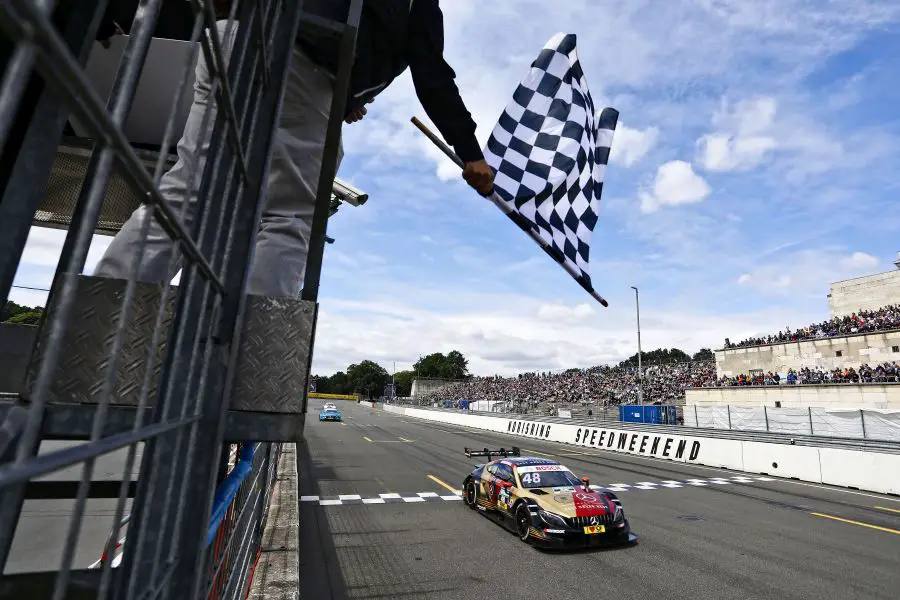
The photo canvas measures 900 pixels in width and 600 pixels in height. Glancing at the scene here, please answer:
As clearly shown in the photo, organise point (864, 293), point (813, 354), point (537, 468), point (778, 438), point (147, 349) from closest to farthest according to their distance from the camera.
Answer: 1. point (147, 349)
2. point (537, 468)
3. point (778, 438)
4. point (813, 354)
5. point (864, 293)

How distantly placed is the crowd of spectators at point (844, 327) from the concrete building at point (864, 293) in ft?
2.35

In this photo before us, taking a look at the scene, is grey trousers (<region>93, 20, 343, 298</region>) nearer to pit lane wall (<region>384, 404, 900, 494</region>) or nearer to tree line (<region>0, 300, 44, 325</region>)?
tree line (<region>0, 300, 44, 325</region>)

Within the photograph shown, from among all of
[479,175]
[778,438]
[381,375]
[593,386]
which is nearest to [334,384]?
[381,375]

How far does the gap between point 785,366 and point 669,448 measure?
1914 cm

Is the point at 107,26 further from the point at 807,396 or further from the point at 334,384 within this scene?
the point at 334,384

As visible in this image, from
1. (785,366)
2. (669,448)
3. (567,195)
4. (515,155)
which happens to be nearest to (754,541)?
(567,195)

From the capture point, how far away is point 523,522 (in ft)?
26.7

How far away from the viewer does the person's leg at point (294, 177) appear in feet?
6.23

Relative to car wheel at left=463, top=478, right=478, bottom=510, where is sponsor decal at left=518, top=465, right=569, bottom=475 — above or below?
above

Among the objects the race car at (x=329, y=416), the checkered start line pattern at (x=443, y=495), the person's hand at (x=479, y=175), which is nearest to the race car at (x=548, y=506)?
the checkered start line pattern at (x=443, y=495)

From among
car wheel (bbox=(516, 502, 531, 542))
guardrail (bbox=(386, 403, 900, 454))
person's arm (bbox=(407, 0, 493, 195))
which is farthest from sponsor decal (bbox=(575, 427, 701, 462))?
person's arm (bbox=(407, 0, 493, 195))

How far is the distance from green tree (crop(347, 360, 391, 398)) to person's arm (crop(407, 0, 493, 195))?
402 ft

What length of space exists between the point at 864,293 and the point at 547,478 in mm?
38763

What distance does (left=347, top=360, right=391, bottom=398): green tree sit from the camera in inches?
4931
